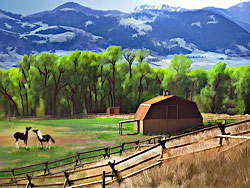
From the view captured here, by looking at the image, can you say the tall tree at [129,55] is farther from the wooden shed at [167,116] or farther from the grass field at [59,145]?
the wooden shed at [167,116]

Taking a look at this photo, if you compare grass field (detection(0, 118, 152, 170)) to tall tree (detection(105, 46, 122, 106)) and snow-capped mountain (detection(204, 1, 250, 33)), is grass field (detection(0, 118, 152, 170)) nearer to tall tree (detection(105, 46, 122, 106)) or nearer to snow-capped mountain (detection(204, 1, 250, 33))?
tall tree (detection(105, 46, 122, 106))

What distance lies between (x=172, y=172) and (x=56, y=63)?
1696 inches

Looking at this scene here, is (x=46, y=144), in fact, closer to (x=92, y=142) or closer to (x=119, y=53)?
(x=92, y=142)

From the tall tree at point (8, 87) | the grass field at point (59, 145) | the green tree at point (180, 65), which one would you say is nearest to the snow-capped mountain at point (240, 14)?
the green tree at point (180, 65)

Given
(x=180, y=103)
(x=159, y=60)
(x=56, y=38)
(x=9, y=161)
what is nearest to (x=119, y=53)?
(x=180, y=103)

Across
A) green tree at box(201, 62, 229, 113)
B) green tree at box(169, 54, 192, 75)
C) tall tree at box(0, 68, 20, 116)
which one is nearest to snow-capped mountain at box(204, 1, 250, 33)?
green tree at box(201, 62, 229, 113)

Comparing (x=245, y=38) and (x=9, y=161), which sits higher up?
(x=245, y=38)

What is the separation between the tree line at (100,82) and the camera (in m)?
46.7

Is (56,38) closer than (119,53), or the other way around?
(119,53)

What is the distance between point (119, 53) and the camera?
1848 inches

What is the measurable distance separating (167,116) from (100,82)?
2416 centimetres

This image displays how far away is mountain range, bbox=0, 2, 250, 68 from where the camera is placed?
102812 mm

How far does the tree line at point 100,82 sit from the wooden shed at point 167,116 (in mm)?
19406

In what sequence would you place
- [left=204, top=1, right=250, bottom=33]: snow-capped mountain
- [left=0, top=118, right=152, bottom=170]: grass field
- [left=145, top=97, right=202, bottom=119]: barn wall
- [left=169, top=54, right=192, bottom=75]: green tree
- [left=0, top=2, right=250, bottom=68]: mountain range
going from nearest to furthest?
[left=0, top=118, right=152, bottom=170]: grass field < [left=145, top=97, right=202, bottom=119]: barn wall < [left=169, top=54, right=192, bottom=75]: green tree < [left=0, top=2, right=250, bottom=68]: mountain range < [left=204, top=1, right=250, bottom=33]: snow-capped mountain
